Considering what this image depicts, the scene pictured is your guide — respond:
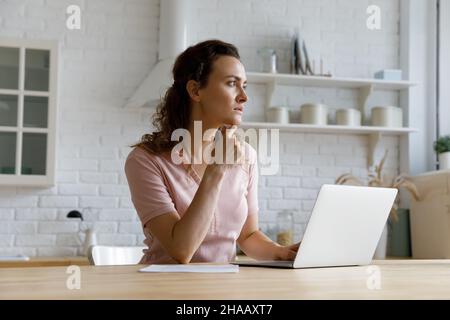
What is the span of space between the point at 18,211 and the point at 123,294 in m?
3.22

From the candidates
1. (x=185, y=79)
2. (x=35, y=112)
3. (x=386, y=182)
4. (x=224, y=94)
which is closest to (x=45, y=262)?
(x=35, y=112)

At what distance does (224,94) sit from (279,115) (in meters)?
2.03

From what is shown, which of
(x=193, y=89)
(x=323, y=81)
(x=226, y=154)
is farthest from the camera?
(x=323, y=81)

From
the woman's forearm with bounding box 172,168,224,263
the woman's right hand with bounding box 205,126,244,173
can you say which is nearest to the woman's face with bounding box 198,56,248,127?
the woman's right hand with bounding box 205,126,244,173

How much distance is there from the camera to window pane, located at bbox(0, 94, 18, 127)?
12.9 feet

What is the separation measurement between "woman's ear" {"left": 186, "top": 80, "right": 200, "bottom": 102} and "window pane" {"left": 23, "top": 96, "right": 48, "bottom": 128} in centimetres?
191

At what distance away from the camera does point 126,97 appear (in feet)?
14.1

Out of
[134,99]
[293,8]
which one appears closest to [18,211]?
[134,99]

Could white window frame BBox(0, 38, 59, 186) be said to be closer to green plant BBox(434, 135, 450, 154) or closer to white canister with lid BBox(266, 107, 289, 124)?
white canister with lid BBox(266, 107, 289, 124)

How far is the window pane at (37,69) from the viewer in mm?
4016

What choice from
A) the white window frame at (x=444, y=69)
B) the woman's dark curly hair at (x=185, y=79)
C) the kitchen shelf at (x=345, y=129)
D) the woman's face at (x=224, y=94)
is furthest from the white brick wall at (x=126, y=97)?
the woman's face at (x=224, y=94)

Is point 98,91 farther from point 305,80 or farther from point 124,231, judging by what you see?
point 305,80

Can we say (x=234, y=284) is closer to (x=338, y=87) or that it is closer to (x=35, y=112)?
(x=35, y=112)
